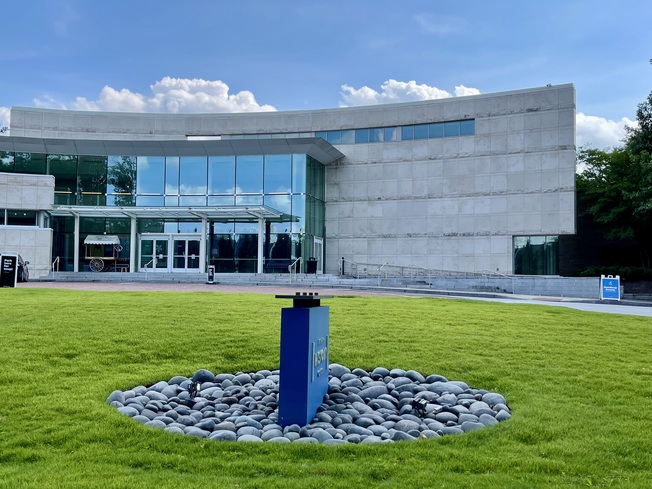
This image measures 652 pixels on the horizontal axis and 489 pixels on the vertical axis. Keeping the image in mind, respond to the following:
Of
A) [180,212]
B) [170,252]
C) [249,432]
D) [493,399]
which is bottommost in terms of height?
[249,432]

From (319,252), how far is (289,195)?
5708 mm

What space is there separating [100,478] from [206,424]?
1.64 metres

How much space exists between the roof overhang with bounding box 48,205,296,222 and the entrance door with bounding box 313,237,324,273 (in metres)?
3.98

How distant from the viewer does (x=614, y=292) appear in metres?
25.0

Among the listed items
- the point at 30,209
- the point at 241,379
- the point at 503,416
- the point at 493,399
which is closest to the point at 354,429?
the point at 503,416

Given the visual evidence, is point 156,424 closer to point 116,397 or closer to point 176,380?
point 116,397

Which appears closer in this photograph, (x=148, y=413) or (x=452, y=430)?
(x=452, y=430)

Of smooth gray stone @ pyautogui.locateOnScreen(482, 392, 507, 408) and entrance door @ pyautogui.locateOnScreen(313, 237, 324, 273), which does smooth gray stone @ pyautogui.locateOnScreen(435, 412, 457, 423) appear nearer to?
smooth gray stone @ pyautogui.locateOnScreen(482, 392, 507, 408)

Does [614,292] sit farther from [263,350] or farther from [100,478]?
[100,478]

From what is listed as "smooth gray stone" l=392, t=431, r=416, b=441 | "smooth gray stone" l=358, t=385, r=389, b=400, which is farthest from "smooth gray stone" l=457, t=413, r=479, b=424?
"smooth gray stone" l=358, t=385, r=389, b=400

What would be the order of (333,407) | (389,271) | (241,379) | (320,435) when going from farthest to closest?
(389,271) → (241,379) → (333,407) → (320,435)

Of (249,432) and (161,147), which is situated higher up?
(161,147)

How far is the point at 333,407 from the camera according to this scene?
688 centimetres

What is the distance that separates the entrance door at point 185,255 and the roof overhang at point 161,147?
561 cm
